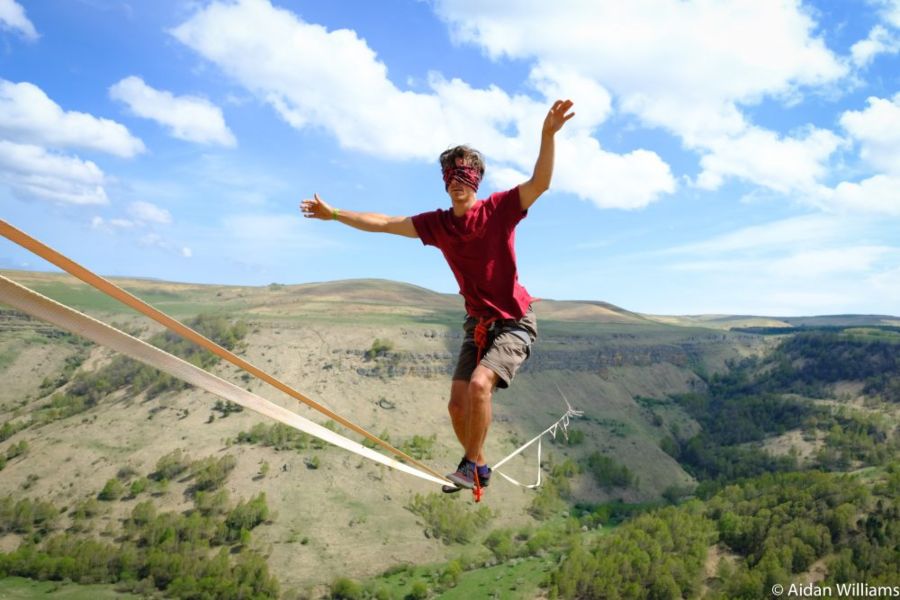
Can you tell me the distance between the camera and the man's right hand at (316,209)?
6.58 m

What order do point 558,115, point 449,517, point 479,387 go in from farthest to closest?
point 449,517
point 479,387
point 558,115

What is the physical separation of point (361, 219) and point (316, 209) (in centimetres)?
47

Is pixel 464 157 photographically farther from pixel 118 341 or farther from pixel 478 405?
pixel 118 341

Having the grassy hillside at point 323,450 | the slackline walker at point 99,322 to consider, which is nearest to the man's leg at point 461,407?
the slackline walker at point 99,322

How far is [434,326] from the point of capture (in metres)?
95.5

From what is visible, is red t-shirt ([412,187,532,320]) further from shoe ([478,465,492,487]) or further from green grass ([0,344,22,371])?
green grass ([0,344,22,371])

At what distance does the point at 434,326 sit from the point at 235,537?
45.6 meters

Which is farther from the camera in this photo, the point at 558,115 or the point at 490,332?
the point at 490,332

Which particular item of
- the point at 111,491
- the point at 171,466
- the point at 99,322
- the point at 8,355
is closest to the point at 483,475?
the point at 99,322

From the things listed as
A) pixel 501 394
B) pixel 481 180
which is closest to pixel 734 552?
pixel 501 394

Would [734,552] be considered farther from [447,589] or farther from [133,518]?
[133,518]

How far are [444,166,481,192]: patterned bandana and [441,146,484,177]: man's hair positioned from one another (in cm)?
5

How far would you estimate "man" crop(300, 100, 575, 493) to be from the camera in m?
6.26

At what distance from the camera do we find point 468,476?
659 cm
